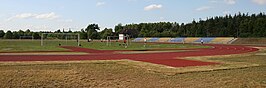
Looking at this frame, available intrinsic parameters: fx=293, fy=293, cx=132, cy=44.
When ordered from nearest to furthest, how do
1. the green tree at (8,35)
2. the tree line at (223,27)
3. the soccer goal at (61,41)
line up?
the soccer goal at (61,41), the tree line at (223,27), the green tree at (8,35)

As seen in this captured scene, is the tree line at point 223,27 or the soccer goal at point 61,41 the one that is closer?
the soccer goal at point 61,41

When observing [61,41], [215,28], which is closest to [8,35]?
[61,41]

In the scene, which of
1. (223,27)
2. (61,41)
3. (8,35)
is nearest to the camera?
(61,41)

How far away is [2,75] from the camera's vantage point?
1029cm

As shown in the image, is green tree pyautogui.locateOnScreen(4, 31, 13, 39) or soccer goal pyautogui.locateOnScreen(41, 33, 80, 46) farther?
green tree pyautogui.locateOnScreen(4, 31, 13, 39)

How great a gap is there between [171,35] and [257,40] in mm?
45884

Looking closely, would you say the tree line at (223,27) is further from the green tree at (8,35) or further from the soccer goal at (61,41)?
the green tree at (8,35)

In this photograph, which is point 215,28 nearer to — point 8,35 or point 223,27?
point 223,27

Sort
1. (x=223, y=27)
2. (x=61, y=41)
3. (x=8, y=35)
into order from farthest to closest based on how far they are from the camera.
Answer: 1. (x=8, y=35)
2. (x=223, y=27)
3. (x=61, y=41)

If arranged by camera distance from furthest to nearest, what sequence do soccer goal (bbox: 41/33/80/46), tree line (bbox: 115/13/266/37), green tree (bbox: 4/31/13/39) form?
green tree (bbox: 4/31/13/39), tree line (bbox: 115/13/266/37), soccer goal (bbox: 41/33/80/46)

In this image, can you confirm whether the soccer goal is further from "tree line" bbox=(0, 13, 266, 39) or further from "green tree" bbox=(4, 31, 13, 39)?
"green tree" bbox=(4, 31, 13, 39)

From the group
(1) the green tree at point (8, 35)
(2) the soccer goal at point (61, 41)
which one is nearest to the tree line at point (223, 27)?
(2) the soccer goal at point (61, 41)

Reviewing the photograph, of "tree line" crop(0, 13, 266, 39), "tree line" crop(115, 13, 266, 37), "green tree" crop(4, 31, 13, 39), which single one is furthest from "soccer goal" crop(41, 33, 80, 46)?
"tree line" crop(115, 13, 266, 37)

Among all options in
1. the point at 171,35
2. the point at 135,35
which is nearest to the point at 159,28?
the point at 135,35
